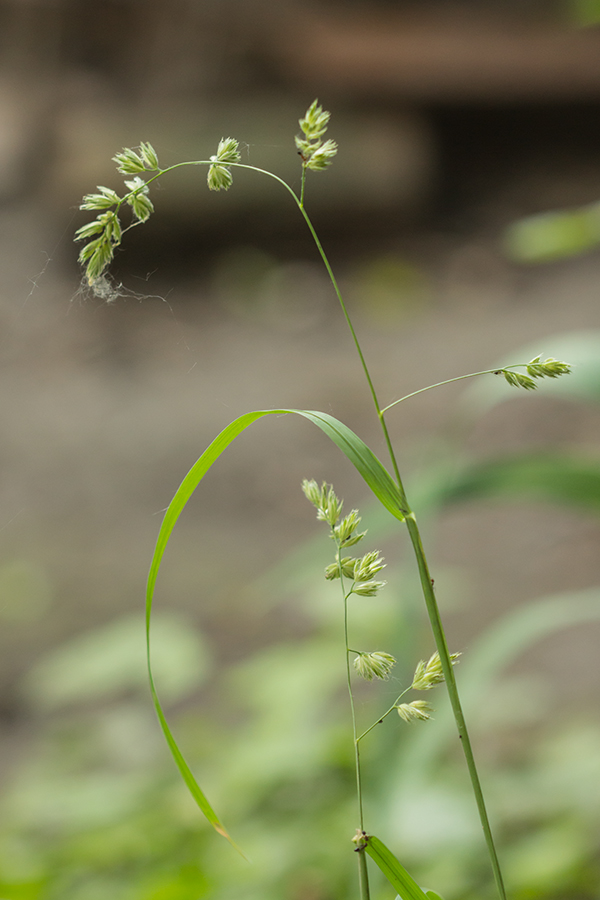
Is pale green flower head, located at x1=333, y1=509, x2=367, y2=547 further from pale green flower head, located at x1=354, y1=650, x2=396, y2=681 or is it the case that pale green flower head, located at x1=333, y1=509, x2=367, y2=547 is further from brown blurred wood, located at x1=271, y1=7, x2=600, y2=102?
brown blurred wood, located at x1=271, y1=7, x2=600, y2=102

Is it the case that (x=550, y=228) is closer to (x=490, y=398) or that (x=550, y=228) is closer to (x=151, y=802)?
(x=490, y=398)

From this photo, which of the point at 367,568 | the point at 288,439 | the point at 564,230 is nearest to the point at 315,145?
the point at 367,568

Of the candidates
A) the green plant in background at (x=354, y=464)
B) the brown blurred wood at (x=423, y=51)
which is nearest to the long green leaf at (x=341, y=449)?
the green plant in background at (x=354, y=464)

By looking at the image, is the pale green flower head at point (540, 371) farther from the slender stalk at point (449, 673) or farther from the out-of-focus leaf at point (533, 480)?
the out-of-focus leaf at point (533, 480)

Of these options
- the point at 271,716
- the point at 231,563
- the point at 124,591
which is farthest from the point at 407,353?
the point at 271,716

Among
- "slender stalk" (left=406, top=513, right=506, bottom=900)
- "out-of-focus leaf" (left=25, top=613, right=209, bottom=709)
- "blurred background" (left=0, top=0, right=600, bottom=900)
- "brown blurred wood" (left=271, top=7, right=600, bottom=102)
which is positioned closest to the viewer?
"slender stalk" (left=406, top=513, right=506, bottom=900)

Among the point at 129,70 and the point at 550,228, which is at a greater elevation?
the point at 129,70


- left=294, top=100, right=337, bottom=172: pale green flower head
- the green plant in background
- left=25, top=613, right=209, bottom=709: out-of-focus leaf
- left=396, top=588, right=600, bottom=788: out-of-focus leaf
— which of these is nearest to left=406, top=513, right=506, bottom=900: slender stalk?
the green plant in background
